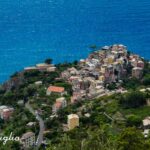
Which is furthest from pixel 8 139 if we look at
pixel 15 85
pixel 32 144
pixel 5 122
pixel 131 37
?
pixel 131 37

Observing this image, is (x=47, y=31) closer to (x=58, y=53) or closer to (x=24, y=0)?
(x=58, y=53)

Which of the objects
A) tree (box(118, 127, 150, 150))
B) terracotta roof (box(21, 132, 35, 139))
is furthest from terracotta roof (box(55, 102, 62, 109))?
tree (box(118, 127, 150, 150))

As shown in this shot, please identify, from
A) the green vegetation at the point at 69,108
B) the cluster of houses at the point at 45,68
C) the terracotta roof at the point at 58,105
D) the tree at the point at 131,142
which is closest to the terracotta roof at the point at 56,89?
the green vegetation at the point at 69,108

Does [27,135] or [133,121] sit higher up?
[133,121]

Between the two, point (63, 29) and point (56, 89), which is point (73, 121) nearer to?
point (56, 89)

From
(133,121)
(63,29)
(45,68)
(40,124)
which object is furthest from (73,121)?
(63,29)

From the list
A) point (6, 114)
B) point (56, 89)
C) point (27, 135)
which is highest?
point (56, 89)

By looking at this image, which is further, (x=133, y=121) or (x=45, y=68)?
(x=45, y=68)
